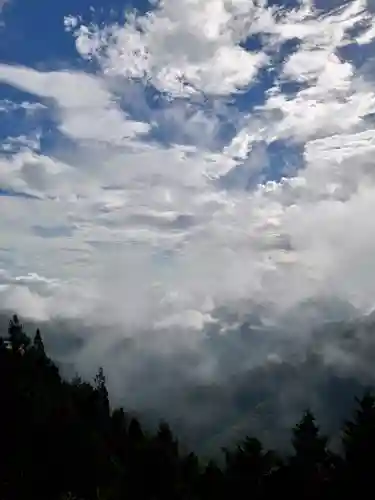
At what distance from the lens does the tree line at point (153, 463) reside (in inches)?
1454

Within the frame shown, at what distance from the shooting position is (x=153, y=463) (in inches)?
2003

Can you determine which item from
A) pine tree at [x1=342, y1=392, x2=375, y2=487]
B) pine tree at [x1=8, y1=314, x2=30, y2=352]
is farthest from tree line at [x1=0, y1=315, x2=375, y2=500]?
pine tree at [x1=8, y1=314, x2=30, y2=352]

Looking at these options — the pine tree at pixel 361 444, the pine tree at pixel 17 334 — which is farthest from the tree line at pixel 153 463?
the pine tree at pixel 17 334

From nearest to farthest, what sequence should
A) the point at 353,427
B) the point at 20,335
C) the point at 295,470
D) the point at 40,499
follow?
the point at 353,427, the point at 295,470, the point at 40,499, the point at 20,335

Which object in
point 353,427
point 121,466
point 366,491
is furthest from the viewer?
point 121,466

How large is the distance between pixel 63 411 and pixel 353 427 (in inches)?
863

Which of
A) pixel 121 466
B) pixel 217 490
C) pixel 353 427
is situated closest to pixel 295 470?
pixel 353 427

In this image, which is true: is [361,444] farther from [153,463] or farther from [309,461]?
[153,463]

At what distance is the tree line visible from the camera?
36.9 metres

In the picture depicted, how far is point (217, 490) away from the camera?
49.2 metres

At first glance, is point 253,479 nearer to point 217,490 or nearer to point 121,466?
point 217,490

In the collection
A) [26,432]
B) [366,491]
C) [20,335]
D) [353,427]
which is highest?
[20,335]

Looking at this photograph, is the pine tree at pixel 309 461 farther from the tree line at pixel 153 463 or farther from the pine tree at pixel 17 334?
the pine tree at pixel 17 334

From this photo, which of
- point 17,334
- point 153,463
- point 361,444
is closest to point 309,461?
point 361,444
